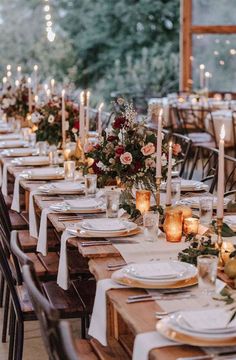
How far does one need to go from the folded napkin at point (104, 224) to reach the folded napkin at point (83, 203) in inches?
12.5

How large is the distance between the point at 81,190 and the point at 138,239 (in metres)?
1.06

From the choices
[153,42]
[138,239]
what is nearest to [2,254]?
[138,239]

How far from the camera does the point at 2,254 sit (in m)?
3.24

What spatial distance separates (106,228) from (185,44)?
9065 mm

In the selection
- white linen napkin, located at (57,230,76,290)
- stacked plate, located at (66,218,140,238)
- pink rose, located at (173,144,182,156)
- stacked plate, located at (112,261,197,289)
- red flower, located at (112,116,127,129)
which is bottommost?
white linen napkin, located at (57,230,76,290)

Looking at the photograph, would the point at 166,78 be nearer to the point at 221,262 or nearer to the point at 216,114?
the point at 216,114

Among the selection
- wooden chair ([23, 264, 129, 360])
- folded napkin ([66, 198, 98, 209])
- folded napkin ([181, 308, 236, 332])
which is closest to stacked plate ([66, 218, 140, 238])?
folded napkin ([66, 198, 98, 209])

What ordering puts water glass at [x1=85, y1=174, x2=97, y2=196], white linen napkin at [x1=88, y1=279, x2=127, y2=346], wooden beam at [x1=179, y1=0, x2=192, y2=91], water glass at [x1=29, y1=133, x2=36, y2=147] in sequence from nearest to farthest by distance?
white linen napkin at [x1=88, y1=279, x2=127, y2=346], water glass at [x1=85, y1=174, x2=97, y2=196], water glass at [x1=29, y1=133, x2=36, y2=147], wooden beam at [x1=179, y1=0, x2=192, y2=91]

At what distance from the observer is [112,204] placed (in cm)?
359

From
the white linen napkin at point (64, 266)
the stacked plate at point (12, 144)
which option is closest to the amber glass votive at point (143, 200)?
the white linen napkin at point (64, 266)

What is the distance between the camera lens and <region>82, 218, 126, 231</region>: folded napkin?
3.32 meters

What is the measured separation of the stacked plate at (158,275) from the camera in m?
2.59

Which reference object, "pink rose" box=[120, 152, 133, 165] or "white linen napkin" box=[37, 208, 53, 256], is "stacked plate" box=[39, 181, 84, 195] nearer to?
"white linen napkin" box=[37, 208, 53, 256]

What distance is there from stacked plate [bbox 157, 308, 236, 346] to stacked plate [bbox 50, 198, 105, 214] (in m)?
1.52
